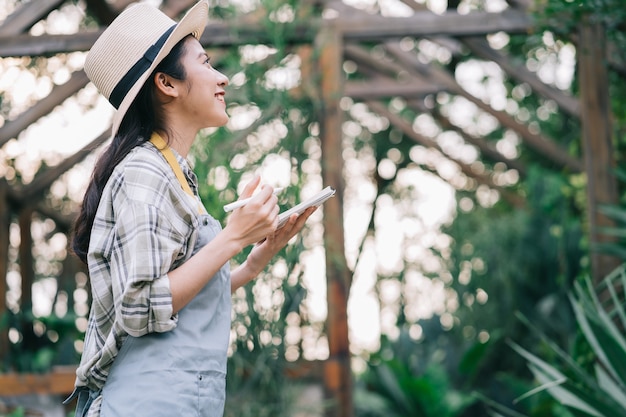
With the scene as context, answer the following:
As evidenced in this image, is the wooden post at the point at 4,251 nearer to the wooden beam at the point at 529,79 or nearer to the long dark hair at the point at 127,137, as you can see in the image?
the wooden beam at the point at 529,79

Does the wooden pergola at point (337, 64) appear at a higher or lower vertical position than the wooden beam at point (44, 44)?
lower

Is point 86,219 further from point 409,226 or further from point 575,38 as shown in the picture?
point 409,226

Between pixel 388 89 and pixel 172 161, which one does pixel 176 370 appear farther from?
pixel 388 89

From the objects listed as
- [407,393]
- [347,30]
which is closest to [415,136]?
[407,393]

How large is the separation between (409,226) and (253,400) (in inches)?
294

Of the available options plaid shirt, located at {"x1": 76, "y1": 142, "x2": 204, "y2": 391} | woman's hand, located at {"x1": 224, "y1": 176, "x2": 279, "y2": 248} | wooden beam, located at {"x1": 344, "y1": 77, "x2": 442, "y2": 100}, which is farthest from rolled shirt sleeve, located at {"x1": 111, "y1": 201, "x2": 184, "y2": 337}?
wooden beam, located at {"x1": 344, "y1": 77, "x2": 442, "y2": 100}

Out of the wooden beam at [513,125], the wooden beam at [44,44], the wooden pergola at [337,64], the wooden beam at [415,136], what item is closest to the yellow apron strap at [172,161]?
the wooden pergola at [337,64]

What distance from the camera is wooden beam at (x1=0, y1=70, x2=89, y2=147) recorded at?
5891mm

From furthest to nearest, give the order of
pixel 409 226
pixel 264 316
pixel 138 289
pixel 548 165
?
pixel 409 226
pixel 548 165
pixel 264 316
pixel 138 289

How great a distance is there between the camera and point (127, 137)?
1671 millimetres

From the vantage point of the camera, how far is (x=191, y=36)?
175cm

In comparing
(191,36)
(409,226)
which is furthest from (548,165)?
(191,36)

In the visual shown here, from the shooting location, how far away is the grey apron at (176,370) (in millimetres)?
1497

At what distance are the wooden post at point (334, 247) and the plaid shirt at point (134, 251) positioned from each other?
319cm
